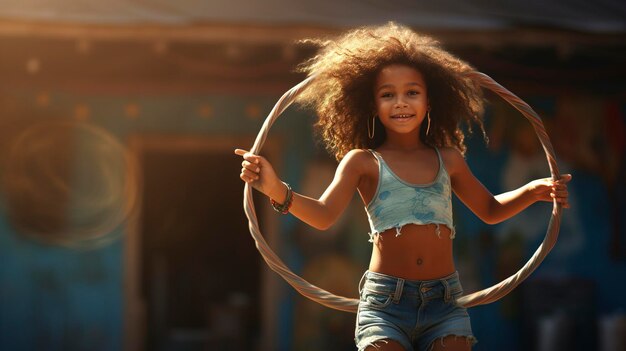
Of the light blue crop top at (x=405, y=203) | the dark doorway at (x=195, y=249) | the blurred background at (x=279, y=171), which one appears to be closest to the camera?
the light blue crop top at (x=405, y=203)

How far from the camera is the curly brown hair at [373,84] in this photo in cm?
439

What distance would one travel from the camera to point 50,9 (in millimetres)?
8008

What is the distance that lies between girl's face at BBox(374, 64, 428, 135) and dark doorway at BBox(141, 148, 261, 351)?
18.9 ft

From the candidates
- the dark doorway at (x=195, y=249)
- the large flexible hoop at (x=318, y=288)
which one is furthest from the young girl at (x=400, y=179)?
the dark doorway at (x=195, y=249)

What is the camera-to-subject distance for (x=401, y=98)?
4.26 meters

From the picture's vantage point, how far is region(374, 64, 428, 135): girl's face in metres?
4.25

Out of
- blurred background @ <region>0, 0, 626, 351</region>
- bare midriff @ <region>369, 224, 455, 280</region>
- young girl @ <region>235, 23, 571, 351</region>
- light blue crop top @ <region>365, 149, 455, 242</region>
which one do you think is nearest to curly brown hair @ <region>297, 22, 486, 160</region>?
young girl @ <region>235, 23, 571, 351</region>

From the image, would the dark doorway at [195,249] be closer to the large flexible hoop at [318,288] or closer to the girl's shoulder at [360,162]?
the large flexible hoop at [318,288]

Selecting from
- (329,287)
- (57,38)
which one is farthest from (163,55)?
(329,287)

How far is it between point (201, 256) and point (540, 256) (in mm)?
7201

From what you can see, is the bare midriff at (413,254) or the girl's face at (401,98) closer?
the bare midriff at (413,254)

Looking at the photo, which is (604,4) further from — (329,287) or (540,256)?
(540,256)

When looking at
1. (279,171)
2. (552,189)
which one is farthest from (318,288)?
(279,171)

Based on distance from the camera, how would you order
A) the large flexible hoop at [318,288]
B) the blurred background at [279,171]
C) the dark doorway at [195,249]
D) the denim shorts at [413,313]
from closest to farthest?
1. the denim shorts at [413,313]
2. the large flexible hoop at [318,288]
3. the blurred background at [279,171]
4. the dark doorway at [195,249]
